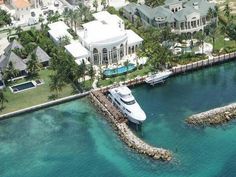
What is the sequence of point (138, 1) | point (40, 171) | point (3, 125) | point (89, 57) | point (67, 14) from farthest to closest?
point (138, 1)
point (67, 14)
point (89, 57)
point (3, 125)
point (40, 171)

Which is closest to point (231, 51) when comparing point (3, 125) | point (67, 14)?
point (67, 14)

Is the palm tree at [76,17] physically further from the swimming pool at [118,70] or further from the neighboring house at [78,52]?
the swimming pool at [118,70]

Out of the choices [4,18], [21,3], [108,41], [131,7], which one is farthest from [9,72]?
[131,7]

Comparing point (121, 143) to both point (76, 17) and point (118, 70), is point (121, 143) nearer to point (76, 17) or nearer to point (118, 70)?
point (118, 70)

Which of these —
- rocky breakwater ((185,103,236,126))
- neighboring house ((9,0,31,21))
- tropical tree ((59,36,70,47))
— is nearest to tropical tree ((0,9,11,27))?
neighboring house ((9,0,31,21))

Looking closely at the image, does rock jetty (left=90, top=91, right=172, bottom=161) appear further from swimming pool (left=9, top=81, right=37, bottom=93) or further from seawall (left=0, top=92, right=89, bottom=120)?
swimming pool (left=9, top=81, right=37, bottom=93)

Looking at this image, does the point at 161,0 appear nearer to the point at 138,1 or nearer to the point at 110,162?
the point at 138,1

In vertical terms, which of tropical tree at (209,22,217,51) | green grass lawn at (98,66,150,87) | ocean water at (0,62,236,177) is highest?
tropical tree at (209,22,217,51)
